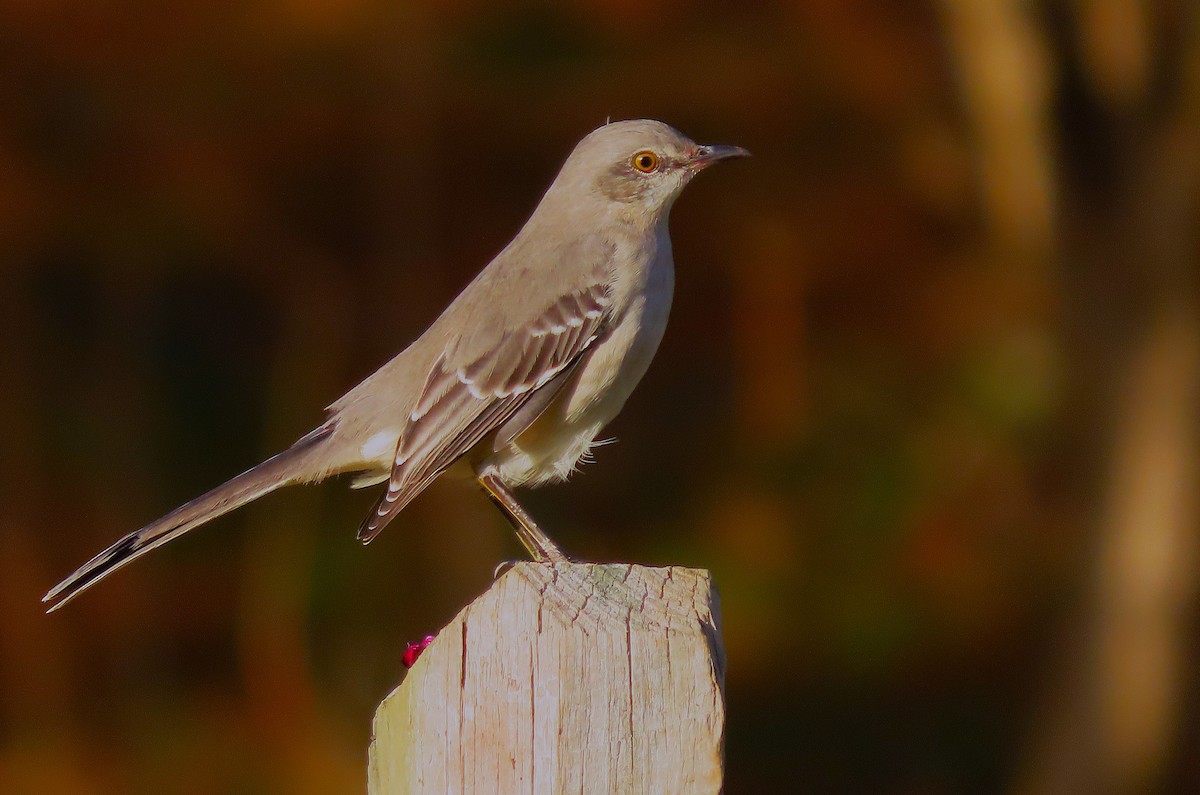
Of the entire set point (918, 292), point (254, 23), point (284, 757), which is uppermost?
point (254, 23)

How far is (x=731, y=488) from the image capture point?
27.4 feet

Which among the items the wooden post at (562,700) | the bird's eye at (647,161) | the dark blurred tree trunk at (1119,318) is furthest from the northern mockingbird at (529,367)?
the dark blurred tree trunk at (1119,318)

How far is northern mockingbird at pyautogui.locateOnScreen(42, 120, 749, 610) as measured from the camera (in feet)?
13.0

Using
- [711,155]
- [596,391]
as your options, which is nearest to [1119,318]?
[711,155]

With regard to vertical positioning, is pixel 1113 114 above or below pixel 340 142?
below

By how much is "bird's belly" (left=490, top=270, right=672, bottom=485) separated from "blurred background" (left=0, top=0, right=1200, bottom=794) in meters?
3.22

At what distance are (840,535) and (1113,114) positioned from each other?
284 cm

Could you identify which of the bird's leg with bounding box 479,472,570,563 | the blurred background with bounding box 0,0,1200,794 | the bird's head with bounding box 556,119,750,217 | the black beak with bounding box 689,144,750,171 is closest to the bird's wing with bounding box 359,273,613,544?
the bird's leg with bounding box 479,472,570,563

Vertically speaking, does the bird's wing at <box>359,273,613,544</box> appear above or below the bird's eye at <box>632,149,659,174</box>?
below

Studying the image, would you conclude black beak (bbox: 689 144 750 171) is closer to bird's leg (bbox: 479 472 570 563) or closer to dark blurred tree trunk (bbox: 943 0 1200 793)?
bird's leg (bbox: 479 472 570 563)

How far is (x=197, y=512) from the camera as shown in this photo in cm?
382

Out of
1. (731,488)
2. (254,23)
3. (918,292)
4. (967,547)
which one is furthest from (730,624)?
(254,23)

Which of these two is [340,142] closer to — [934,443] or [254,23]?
[254,23]

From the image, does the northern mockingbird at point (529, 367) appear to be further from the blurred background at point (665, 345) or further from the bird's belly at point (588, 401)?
the blurred background at point (665, 345)
